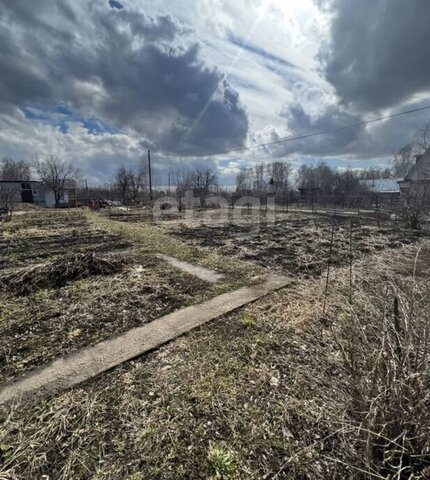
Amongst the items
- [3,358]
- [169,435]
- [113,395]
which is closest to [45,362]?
[3,358]

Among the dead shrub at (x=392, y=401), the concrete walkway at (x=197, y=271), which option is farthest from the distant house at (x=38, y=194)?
the dead shrub at (x=392, y=401)

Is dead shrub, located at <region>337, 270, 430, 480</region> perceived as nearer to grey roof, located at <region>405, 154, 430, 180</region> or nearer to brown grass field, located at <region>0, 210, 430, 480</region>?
brown grass field, located at <region>0, 210, 430, 480</region>

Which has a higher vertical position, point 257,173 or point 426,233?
point 257,173

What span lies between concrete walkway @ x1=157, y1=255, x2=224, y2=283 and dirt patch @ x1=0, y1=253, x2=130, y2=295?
3.94ft

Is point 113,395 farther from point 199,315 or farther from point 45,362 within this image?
point 199,315

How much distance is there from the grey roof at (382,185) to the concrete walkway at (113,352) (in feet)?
135

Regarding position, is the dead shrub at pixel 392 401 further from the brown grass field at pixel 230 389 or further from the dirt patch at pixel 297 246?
the dirt patch at pixel 297 246

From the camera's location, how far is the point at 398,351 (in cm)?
155

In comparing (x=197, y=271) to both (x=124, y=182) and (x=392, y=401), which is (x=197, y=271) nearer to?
(x=392, y=401)

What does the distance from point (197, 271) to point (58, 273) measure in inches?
→ 102

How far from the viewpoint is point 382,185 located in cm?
4062

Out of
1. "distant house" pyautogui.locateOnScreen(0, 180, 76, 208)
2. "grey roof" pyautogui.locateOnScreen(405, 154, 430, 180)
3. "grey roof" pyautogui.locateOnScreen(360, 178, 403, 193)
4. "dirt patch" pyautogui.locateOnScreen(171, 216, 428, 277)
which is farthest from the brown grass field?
"grey roof" pyautogui.locateOnScreen(360, 178, 403, 193)

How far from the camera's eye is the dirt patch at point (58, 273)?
443cm

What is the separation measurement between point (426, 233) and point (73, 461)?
1351 cm
